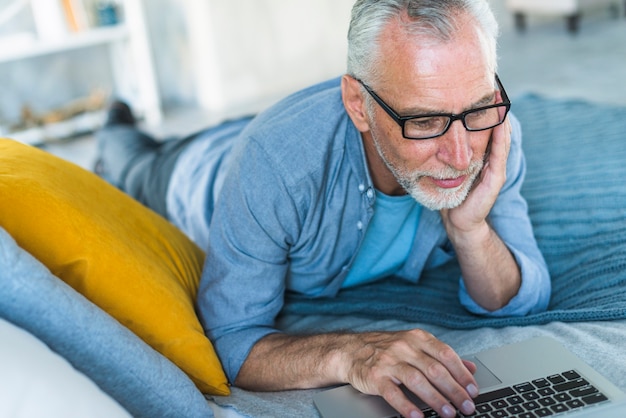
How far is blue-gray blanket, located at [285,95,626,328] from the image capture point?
57.4 inches

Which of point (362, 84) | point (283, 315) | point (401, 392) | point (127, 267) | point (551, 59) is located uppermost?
point (362, 84)

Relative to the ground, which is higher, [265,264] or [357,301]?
[265,264]

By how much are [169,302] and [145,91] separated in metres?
3.42

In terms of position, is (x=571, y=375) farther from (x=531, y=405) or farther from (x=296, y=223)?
(x=296, y=223)

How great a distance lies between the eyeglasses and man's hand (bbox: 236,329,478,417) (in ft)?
1.07

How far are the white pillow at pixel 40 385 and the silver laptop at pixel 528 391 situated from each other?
0.36 metres

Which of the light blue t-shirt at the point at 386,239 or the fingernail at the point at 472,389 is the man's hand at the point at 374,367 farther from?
the light blue t-shirt at the point at 386,239

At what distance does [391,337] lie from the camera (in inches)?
46.5

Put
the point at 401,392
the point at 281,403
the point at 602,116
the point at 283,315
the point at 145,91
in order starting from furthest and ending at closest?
the point at 145,91, the point at 602,116, the point at 283,315, the point at 281,403, the point at 401,392

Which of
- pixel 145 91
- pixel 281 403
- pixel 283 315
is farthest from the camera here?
pixel 145 91

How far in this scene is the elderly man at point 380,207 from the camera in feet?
3.95

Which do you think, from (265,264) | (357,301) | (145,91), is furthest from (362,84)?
(145,91)

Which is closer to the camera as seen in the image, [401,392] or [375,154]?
[401,392]

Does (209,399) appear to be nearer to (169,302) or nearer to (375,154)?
(169,302)
